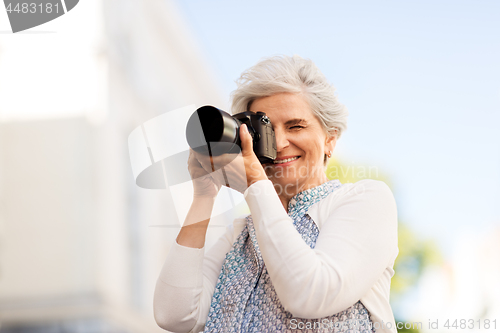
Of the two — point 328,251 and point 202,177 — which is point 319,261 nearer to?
point 328,251

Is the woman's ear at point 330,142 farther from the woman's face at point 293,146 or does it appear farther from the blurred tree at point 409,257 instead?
the blurred tree at point 409,257

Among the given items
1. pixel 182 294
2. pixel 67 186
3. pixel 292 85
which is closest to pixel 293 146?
pixel 292 85

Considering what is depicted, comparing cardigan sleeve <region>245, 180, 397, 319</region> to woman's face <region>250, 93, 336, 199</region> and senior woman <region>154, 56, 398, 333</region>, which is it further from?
woman's face <region>250, 93, 336, 199</region>

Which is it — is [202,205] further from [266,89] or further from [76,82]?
[76,82]

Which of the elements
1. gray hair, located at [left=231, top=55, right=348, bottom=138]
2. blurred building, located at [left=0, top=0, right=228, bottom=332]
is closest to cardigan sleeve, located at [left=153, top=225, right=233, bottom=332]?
gray hair, located at [left=231, top=55, right=348, bottom=138]

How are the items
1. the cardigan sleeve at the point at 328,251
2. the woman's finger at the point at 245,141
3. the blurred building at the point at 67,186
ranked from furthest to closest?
the blurred building at the point at 67,186 → the woman's finger at the point at 245,141 → the cardigan sleeve at the point at 328,251

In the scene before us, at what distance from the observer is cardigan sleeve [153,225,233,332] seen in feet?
3.25

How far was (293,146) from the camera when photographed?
1.10 metres

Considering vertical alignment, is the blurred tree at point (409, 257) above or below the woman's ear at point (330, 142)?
below

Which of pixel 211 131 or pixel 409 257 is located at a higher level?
pixel 211 131

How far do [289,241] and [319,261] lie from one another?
0.06 metres

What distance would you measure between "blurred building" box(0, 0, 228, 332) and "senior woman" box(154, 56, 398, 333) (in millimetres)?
4450

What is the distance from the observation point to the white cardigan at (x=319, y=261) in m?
0.78
